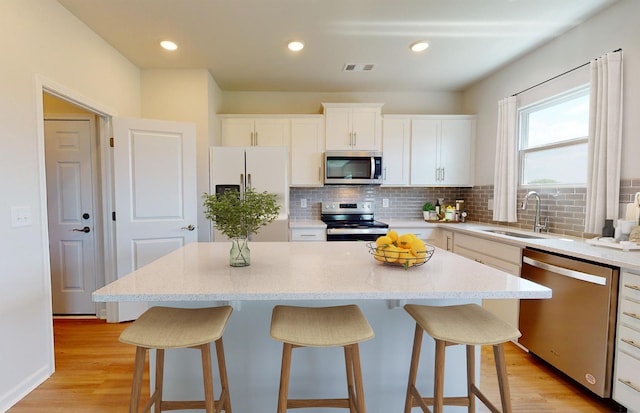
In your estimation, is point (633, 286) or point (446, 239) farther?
point (446, 239)

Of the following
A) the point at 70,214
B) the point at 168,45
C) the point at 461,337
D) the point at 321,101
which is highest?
the point at 168,45

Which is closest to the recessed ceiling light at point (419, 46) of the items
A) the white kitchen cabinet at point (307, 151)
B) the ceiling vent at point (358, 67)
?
the ceiling vent at point (358, 67)

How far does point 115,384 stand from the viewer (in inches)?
77.0

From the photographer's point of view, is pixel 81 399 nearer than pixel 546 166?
Yes

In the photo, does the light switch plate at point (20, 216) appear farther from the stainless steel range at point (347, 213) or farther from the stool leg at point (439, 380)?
the stainless steel range at point (347, 213)

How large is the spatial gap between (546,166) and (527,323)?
4.85ft

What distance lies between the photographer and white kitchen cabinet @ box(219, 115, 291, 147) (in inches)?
142

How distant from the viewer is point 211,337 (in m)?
1.08

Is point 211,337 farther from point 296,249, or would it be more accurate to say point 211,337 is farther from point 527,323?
point 527,323

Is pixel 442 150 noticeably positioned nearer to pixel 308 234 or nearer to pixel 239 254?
pixel 308 234

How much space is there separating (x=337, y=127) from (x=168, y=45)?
191 centimetres

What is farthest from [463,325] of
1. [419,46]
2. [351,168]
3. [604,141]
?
[351,168]

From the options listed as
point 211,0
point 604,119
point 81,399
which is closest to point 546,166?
point 604,119

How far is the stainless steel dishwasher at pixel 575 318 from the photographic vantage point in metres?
1.68
